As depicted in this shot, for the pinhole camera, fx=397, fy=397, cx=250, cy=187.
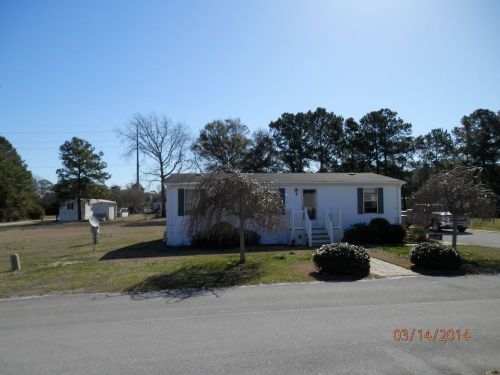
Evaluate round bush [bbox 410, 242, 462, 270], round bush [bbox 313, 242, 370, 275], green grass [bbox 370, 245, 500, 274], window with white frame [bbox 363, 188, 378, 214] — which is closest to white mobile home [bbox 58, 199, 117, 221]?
window with white frame [bbox 363, 188, 378, 214]

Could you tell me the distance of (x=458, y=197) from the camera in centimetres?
1351

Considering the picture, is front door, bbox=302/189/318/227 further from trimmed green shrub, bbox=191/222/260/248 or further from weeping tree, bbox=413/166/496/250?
weeping tree, bbox=413/166/496/250

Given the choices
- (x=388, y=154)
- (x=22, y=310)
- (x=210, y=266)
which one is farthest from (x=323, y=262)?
(x=388, y=154)

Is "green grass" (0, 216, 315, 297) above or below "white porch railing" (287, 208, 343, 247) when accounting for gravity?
below

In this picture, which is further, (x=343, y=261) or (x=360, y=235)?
(x=360, y=235)

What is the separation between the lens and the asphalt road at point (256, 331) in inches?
189

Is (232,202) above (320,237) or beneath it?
above

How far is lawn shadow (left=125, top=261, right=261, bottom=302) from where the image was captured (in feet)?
29.9

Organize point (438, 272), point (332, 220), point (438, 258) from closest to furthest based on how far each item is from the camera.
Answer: point (438, 272), point (438, 258), point (332, 220)

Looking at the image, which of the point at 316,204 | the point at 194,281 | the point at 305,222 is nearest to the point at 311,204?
the point at 316,204

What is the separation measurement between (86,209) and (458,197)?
5103 centimetres

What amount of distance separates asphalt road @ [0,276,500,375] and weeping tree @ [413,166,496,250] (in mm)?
4604

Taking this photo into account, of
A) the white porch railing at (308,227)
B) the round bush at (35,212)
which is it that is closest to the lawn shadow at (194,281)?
the white porch railing at (308,227)

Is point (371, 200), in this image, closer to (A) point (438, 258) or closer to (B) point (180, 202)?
(A) point (438, 258)
